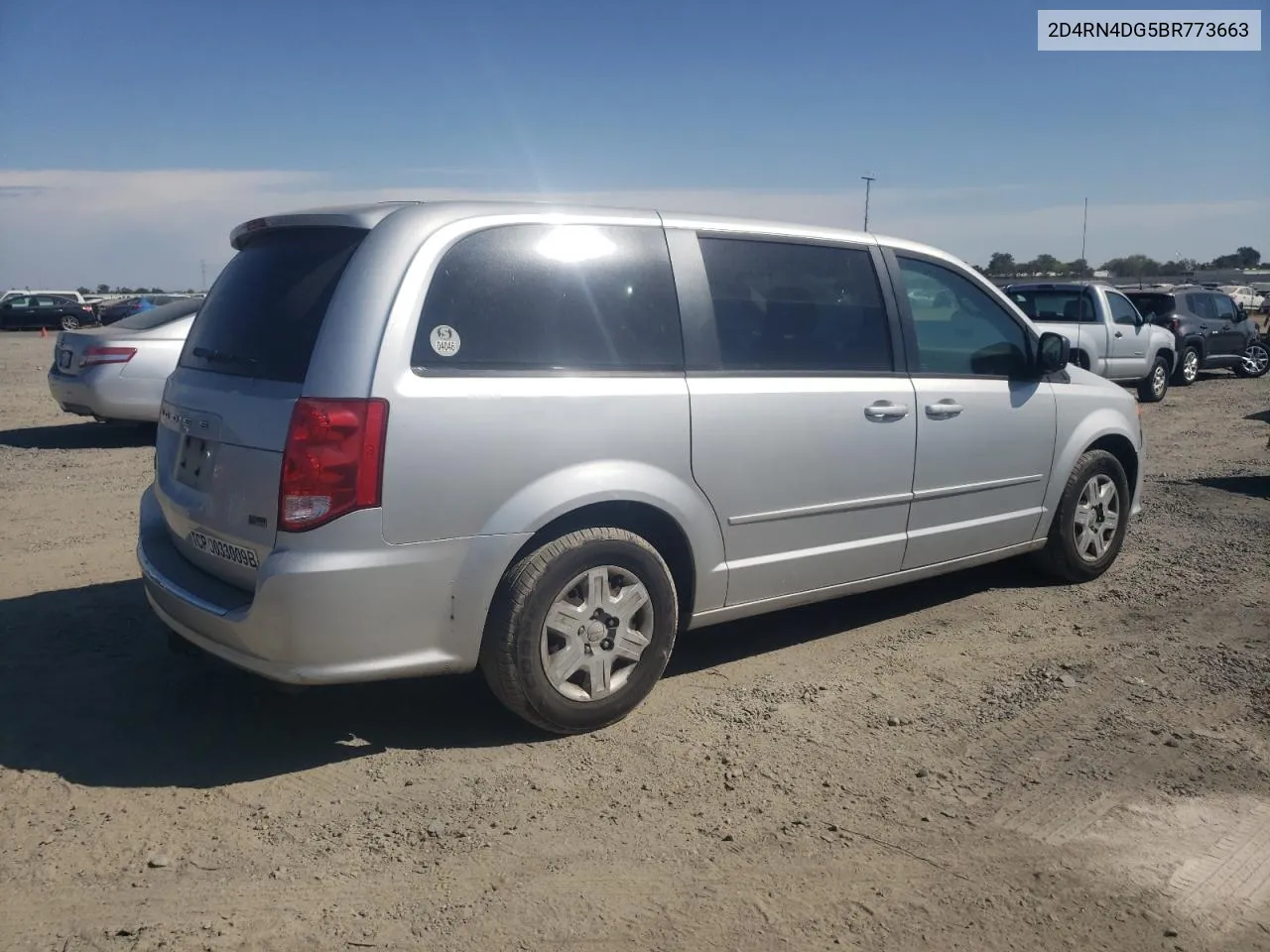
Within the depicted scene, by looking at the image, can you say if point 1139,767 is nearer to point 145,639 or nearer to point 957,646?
point 957,646

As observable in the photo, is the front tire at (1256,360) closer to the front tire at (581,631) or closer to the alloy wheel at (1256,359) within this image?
the alloy wheel at (1256,359)

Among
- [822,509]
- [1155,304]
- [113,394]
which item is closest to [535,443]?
[822,509]

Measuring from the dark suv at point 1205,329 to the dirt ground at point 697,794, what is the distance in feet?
48.5

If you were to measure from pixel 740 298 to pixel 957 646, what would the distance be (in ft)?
6.36

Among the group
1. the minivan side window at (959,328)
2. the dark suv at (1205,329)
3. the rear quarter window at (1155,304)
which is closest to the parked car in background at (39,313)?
the rear quarter window at (1155,304)

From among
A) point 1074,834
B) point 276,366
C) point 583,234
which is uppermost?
point 583,234

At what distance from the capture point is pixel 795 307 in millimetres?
4672

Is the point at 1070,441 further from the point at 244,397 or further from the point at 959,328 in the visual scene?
the point at 244,397

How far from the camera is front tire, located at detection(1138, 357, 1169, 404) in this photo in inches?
674

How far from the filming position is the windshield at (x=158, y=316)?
11016 millimetres

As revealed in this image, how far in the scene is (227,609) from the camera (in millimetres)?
3607

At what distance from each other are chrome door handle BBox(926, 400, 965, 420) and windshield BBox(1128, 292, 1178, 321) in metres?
15.2

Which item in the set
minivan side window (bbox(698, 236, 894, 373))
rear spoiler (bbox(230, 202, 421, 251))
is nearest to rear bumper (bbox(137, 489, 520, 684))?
rear spoiler (bbox(230, 202, 421, 251))

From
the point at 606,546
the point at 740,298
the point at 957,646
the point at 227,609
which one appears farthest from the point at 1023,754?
the point at 227,609
